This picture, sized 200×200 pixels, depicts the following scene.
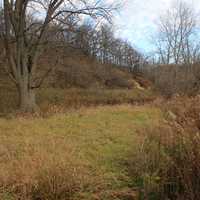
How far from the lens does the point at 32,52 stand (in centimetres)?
1742

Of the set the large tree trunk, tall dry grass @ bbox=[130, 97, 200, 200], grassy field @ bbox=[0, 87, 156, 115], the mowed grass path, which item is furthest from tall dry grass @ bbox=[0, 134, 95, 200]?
grassy field @ bbox=[0, 87, 156, 115]

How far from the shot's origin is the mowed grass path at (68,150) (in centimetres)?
496

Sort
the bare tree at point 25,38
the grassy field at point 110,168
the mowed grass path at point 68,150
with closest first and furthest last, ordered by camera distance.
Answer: the grassy field at point 110,168, the mowed grass path at point 68,150, the bare tree at point 25,38

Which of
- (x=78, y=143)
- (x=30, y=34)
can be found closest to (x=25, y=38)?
(x=30, y=34)

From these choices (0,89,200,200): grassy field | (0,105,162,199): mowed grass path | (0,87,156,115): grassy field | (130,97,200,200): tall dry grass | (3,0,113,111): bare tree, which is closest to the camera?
(130,97,200,200): tall dry grass

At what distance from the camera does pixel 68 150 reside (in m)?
6.37

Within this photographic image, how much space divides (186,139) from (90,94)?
1090 inches

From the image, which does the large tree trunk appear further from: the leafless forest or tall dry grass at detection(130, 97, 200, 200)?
tall dry grass at detection(130, 97, 200, 200)

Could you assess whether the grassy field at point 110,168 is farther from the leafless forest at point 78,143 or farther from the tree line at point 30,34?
the tree line at point 30,34

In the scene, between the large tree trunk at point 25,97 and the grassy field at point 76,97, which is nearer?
the large tree trunk at point 25,97

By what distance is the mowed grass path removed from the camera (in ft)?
16.3

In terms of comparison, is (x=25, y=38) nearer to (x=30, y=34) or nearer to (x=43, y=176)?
(x=30, y=34)

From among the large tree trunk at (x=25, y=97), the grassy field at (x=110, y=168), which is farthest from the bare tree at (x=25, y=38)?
the grassy field at (x=110, y=168)

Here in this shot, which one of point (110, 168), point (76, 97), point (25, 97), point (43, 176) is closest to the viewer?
point (43, 176)
